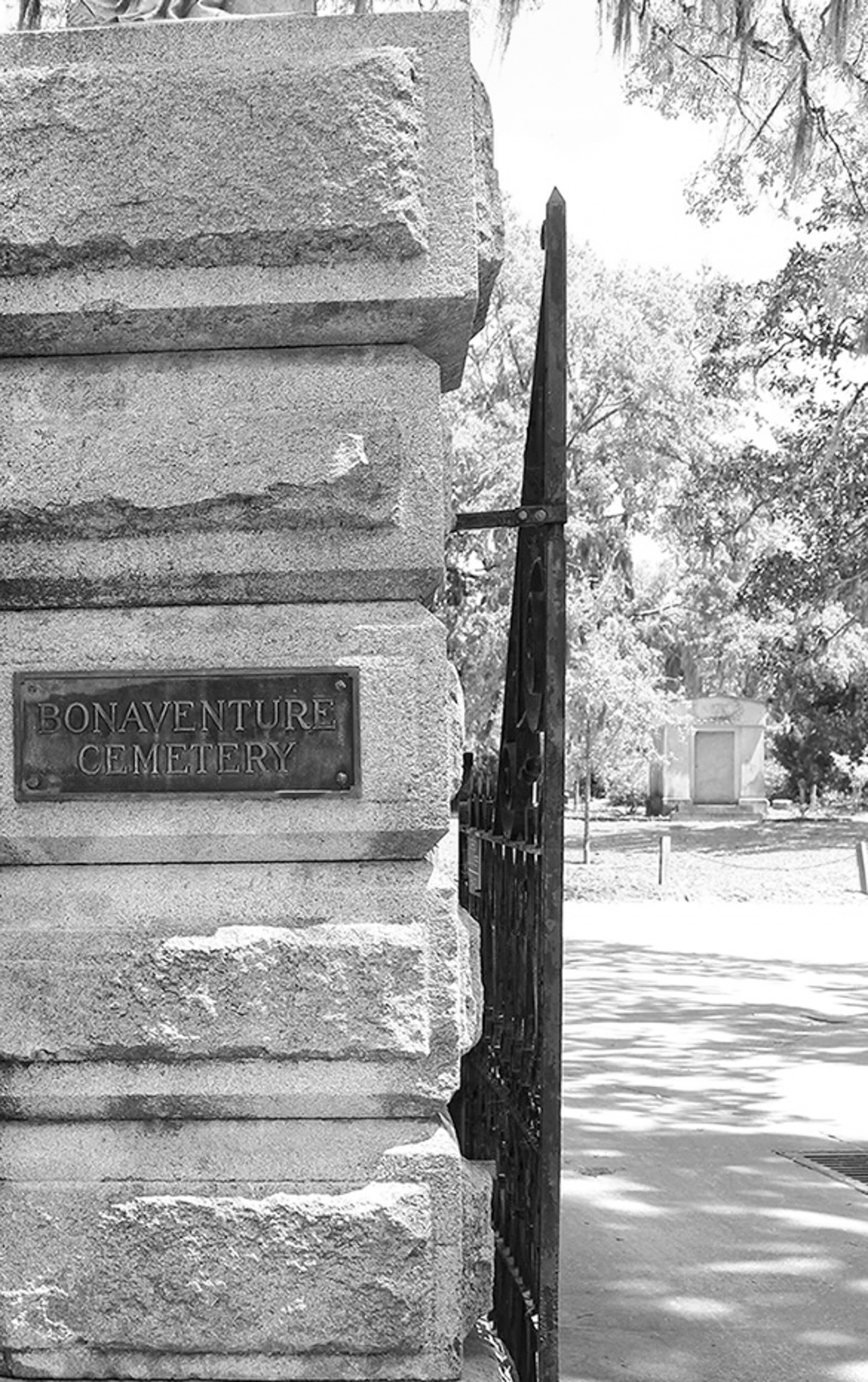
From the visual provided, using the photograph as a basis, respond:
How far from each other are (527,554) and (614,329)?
67.3 ft

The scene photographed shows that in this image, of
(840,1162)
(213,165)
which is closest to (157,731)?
(213,165)

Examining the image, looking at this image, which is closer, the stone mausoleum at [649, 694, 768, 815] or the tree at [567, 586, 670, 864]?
the tree at [567, 586, 670, 864]

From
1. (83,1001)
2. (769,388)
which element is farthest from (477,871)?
(769,388)

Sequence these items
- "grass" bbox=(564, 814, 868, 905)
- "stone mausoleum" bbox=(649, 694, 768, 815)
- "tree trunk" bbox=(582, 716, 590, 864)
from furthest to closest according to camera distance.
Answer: "stone mausoleum" bbox=(649, 694, 768, 815)
"tree trunk" bbox=(582, 716, 590, 864)
"grass" bbox=(564, 814, 868, 905)

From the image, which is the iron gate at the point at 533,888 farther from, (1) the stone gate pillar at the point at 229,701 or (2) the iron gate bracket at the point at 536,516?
(1) the stone gate pillar at the point at 229,701

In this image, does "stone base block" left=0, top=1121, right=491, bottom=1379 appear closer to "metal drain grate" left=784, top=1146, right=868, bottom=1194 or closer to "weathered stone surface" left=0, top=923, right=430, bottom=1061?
"weathered stone surface" left=0, top=923, right=430, bottom=1061

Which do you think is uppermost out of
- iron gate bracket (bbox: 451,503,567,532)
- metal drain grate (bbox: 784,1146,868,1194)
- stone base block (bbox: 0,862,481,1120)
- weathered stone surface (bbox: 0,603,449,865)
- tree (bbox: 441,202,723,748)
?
tree (bbox: 441,202,723,748)

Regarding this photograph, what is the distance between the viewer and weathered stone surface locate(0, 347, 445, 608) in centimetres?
312

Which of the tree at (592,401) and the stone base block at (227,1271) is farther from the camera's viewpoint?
the tree at (592,401)

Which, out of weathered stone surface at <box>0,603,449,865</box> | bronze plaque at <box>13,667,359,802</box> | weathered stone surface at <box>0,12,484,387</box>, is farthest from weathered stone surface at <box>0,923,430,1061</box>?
weathered stone surface at <box>0,12,484,387</box>

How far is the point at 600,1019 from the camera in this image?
11.4 metres

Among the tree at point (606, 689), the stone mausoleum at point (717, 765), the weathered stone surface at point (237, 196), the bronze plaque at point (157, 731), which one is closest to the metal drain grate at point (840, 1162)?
the bronze plaque at point (157, 731)

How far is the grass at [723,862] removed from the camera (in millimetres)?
21953

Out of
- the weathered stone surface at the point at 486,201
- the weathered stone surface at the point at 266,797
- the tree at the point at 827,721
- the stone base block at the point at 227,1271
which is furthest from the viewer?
the tree at the point at 827,721
